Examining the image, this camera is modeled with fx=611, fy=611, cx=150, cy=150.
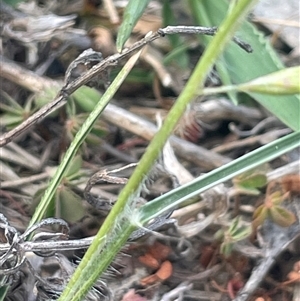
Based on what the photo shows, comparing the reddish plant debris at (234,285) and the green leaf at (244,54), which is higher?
the green leaf at (244,54)

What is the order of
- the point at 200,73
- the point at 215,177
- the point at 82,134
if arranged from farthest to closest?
the point at 82,134 < the point at 215,177 < the point at 200,73

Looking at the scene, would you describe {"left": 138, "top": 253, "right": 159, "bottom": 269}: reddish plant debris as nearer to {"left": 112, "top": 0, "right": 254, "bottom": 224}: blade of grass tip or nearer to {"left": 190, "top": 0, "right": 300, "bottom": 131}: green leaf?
{"left": 190, "top": 0, "right": 300, "bottom": 131}: green leaf

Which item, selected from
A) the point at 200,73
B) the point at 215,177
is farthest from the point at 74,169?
the point at 200,73

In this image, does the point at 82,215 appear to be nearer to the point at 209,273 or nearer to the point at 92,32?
the point at 209,273

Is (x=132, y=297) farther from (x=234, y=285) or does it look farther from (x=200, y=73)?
(x=200, y=73)

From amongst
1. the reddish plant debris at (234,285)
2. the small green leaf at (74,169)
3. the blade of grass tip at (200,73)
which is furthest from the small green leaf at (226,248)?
the blade of grass tip at (200,73)

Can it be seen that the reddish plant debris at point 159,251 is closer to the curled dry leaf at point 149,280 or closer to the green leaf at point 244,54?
the curled dry leaf at point 149,280

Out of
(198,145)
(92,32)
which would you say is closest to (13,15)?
(92,32)
